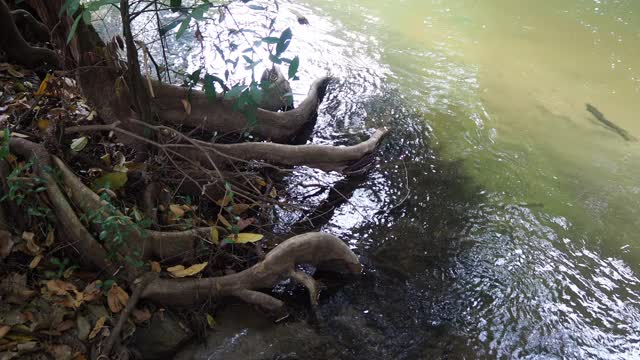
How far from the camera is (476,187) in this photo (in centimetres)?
510

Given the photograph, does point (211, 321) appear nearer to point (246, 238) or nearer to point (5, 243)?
point (246, 238)

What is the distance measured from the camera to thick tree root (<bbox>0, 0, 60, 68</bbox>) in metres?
4.04

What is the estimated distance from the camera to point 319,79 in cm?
594

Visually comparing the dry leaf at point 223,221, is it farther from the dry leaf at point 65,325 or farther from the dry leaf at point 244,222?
the dry leaf at point 65,325

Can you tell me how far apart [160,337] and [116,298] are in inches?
14.4

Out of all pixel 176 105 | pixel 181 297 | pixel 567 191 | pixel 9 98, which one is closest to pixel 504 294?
pixel 567 191

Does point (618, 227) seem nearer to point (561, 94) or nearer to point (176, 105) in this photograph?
point (561, 94)

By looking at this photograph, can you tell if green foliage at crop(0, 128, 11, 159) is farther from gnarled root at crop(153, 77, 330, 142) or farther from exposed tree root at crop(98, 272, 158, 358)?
gnarled root at crop(153, 77, 330, 142)

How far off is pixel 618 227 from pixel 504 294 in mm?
1793

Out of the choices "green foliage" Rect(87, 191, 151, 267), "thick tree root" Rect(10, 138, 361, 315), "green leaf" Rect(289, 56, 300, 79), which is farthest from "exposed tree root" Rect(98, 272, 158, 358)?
"green leaf" Rect(289, 56, 300, 79)

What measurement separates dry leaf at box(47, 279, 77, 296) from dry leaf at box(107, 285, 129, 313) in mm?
202

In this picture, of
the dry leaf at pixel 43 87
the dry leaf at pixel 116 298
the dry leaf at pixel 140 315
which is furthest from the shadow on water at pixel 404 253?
the dry leaf at pixel 43 87

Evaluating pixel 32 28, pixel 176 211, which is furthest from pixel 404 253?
pixel 32 28

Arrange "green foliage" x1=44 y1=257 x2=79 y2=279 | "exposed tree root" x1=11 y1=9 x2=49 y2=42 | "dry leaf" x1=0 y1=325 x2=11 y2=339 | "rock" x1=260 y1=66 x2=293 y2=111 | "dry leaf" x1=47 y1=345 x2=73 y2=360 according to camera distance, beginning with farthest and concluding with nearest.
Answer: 1. "rock" x1=260 y1=66 x2=293 y2=111
2. "exposed tree root" x1=11 y1=9 x2=49 y2=42
3. "green foliage" x1=44 y1=257 x2=79 y2=279
4. "dry leaf" x1=47 y1=345 x2=73 y2=360
5. "dry leaf" x1=0 y1=325 x2=11 y2=339
